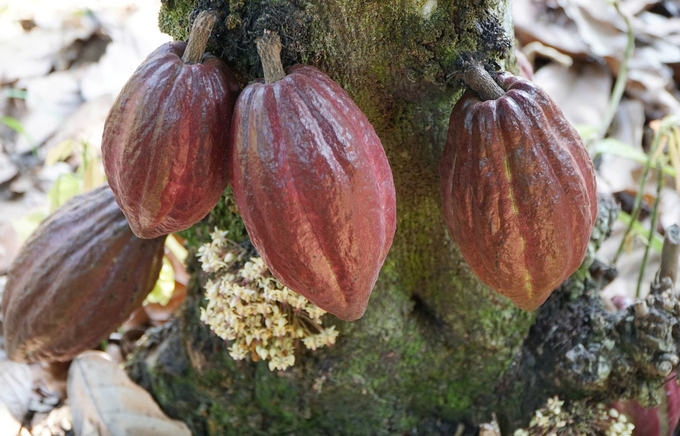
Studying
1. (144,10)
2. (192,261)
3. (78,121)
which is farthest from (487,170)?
(144,10)

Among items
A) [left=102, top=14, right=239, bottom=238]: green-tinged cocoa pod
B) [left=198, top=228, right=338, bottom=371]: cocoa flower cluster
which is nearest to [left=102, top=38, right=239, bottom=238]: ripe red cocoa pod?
[left=102, top=14, right=239, bottom=238]: green-tinged cocoa pod

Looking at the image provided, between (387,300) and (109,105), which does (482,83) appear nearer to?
(387,300)

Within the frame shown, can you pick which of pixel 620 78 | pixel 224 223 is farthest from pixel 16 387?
pixel 620 78

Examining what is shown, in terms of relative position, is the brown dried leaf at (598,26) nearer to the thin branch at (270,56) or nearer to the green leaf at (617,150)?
the green leaf at (617,150)

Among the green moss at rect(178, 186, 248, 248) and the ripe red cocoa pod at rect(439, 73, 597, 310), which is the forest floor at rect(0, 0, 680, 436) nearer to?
the green moss at rect(178, 186, 248, 248)

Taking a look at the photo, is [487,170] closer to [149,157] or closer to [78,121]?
[149,157]

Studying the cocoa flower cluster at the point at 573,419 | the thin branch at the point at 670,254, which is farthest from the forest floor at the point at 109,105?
the cocoa flower cluster at the point at 573,419
